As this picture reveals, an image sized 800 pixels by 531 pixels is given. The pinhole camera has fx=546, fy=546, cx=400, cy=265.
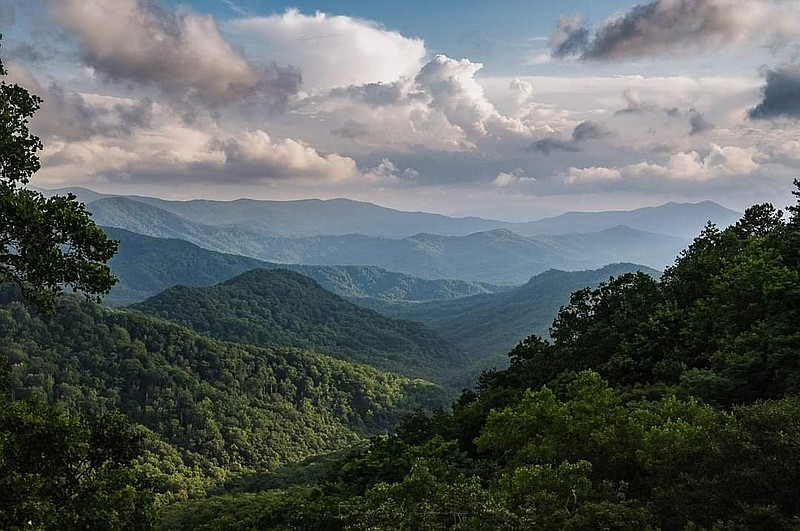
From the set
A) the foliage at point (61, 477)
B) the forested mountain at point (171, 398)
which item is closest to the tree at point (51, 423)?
the foliage at point (61, 477)

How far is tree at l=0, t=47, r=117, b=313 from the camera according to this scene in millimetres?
11422

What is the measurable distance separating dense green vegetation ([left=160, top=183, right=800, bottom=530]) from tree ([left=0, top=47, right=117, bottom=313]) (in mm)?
8622

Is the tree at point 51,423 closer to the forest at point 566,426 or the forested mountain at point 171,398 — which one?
the forest at point 566,426

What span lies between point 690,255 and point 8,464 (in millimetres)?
74446

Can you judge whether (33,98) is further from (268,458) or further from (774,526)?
(268,458)

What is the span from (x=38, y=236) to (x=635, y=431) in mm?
20547

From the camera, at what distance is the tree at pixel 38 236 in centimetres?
1142

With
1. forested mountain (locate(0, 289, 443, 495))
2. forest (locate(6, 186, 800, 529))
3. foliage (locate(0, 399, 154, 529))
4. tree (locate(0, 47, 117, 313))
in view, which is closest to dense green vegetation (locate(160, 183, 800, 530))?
forest (locate(6, 186, 800, 529))

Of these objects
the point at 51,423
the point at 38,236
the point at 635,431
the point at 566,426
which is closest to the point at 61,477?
the point at 51,423

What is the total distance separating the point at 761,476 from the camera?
14406 millimetres

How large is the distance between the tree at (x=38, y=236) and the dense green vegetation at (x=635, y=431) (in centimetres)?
862

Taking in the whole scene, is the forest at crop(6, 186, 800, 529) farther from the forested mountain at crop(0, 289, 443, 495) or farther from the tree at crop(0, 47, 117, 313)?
the forested mountain at crop(0, 289, 443, 495)

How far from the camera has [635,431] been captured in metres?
21.1

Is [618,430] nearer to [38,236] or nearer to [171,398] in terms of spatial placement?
[38,236]
